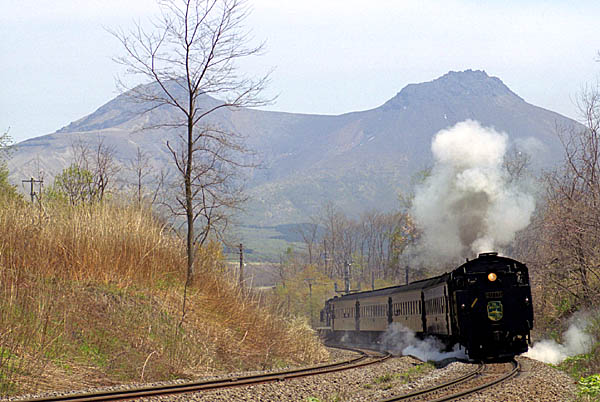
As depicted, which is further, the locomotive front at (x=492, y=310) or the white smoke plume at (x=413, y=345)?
the white smoke plume at (x=413, y=345)

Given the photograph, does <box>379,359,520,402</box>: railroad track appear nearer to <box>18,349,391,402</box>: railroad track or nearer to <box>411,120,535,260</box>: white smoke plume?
<box>18,349,391,402</box>: railroad track

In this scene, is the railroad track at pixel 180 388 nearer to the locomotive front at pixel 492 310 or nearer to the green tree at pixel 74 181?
the locomotive front at pixel 492 310

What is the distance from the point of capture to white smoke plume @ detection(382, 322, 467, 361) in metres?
23.4

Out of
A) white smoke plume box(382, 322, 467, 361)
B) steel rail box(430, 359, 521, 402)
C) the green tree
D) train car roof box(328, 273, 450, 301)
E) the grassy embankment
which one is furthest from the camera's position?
the green tree

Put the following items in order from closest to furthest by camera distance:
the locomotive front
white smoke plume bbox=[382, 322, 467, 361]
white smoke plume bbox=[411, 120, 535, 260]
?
1. the locomotive front
2. white smoke plume bbox=[382, 322, 467, 361]
3. white smoke plume bbox=[411, 120, 535, 260]

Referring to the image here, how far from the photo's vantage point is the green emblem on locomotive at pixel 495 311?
19906mm

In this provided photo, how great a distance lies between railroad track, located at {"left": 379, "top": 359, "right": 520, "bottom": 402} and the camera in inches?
522

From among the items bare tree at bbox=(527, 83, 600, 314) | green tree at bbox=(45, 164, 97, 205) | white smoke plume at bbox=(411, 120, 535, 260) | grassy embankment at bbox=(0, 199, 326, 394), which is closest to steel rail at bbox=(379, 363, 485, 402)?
grassy embankment at bbox=(0, 199, 326, 394)

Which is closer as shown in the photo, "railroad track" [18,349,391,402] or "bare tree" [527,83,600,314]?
"railroad track" [18,349,391,402]

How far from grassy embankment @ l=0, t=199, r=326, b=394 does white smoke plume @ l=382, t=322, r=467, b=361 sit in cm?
440

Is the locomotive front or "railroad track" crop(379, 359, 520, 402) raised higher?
the locomotive front

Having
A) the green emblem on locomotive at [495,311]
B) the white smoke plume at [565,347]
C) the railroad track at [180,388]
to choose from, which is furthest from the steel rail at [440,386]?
the white smoke plume at [565,347]

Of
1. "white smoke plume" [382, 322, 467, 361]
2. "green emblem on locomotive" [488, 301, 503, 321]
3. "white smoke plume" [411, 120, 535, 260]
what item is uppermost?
"white smoke plume" [411, 120, 535, 260]

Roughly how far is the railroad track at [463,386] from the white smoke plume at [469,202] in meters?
16.7
